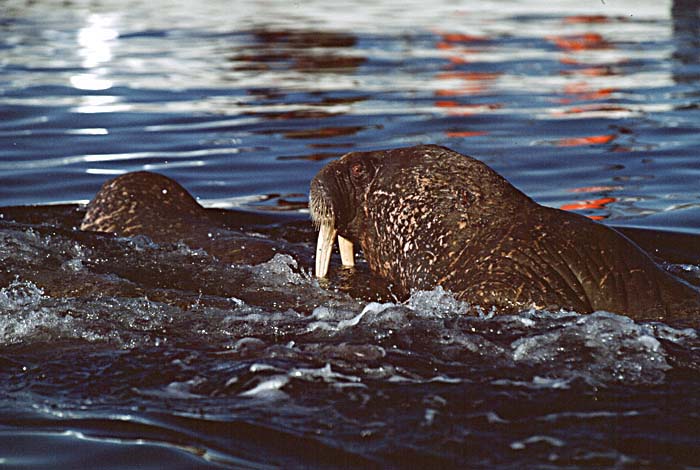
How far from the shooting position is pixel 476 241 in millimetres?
5746

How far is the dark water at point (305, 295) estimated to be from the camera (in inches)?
161

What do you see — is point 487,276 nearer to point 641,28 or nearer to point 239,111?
point 239,111

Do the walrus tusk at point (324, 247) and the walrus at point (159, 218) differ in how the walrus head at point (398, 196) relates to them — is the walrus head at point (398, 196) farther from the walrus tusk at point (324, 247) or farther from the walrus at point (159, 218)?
the walrus at point (159, 218)

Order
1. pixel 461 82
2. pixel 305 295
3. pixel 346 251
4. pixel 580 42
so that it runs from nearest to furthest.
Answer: pixel 305 295 < pixel 346 251 < pixel 461 82 < pixel 580 42

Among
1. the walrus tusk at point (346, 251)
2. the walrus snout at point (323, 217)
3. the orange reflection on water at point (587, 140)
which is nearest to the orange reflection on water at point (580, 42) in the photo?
the orange reflection on water at point (587, 140)

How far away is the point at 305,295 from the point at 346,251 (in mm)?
631

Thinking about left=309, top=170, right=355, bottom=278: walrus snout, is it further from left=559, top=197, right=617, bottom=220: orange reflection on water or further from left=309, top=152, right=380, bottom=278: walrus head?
left=559, top=197, right=617, bottom=220: orange reflection on water

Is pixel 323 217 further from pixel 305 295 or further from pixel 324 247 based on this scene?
pixel 305 295

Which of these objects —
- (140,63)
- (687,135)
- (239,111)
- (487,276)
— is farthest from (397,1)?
(487,276)

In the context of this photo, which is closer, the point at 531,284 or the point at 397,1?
the point at 531,284

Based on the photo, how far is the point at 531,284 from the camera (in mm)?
5441

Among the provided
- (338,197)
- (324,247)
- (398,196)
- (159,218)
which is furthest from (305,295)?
(159,218)

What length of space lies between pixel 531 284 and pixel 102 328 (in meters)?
1.93

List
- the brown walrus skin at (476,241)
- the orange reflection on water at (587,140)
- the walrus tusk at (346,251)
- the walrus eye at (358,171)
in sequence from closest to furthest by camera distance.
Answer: the brown walrus skin at (476,241) → the walrus eye at (358,171) → the walrus tusk at (346,251) → the orange reflection on water at (587,140)
